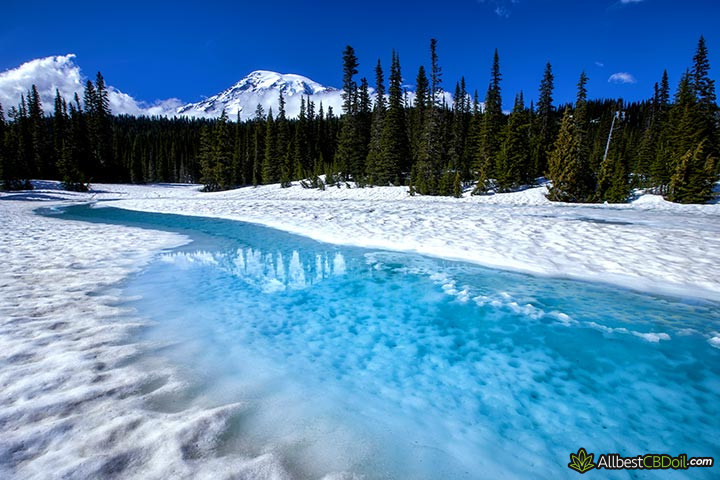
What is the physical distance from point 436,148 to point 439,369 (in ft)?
109

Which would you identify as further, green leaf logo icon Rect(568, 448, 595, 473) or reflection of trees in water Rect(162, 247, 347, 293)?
reflection of trees in water Rect(162, 247, 347, 293)

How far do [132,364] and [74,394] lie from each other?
0.69 metres

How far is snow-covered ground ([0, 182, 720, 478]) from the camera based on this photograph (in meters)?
2.32

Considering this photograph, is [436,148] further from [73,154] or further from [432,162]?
[73,154]

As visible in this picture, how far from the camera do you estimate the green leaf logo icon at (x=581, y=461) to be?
8.41 feet

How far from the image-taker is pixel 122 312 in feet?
16.5

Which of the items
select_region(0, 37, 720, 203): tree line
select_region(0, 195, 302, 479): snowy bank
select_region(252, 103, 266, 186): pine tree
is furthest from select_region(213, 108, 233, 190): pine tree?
select_region(0, 195, 302, 479): snowy bank

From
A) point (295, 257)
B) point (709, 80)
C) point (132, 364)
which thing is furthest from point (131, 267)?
point (709, 80)

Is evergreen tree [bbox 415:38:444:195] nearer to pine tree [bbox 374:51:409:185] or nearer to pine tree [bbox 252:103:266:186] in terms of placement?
pine tree [bbox 374:51:409:185]

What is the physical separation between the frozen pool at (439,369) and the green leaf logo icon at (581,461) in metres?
0.08

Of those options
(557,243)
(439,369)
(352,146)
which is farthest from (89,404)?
(352,146)

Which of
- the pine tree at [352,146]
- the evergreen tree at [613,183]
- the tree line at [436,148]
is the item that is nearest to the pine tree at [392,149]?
the tree line at [436,148]

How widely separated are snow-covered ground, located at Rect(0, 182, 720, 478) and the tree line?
62.5ft

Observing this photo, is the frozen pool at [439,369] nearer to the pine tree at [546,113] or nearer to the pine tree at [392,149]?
the pine tree at [392,149]
